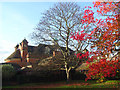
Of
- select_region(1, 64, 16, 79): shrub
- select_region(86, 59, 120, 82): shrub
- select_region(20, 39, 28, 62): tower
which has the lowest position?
select_region(1, 64, 16, 79): shrub

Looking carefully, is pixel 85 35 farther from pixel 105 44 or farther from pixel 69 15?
pixel 69 15

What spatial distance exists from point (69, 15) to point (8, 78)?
16.2m

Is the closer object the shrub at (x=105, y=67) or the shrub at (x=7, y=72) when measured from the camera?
the shrub at (x=105, y=67)

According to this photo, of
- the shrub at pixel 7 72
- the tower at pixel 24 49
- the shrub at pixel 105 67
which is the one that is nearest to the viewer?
the shrub at pixel 105 67

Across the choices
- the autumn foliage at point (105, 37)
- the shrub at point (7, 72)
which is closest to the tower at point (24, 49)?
the shrub at point (7, 72)

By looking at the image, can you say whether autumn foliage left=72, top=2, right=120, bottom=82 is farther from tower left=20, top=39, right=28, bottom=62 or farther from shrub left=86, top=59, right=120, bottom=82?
tower left=20, top=39, right=28, bottom=62

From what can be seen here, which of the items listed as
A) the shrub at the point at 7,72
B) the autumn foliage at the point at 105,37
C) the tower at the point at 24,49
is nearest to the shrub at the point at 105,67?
the autumn foliage at the point at 105,37

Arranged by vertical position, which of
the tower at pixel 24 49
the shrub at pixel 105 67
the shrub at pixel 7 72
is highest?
the tower at pixel 24 49

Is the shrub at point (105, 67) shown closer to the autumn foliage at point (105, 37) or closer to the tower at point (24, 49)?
the autumn foliage at point (105, 37)

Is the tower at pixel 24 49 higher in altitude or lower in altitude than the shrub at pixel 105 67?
higher

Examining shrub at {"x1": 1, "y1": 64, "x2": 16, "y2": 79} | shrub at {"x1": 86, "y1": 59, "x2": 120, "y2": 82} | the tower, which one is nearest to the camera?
shrub at {"x1": 86, "y1": 59, "x2": 120, "y2": 82}

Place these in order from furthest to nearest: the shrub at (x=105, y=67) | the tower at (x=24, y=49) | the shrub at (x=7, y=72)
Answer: the tower at (x=24, y=49) < the shrub at (x=7, y=72) < the shrub at (x=105, y=67)

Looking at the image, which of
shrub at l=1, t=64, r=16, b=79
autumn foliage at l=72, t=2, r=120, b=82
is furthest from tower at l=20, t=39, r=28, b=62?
autumn foliage at l=72, t=2, r=120, b=82

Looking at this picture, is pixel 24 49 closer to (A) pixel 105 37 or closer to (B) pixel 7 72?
(B) pixel 7 72
